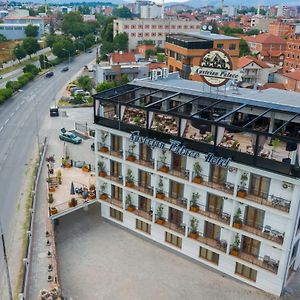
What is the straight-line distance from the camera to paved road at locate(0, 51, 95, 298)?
4310cm

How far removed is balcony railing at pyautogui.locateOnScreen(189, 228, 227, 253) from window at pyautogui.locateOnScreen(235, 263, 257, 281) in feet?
→ 6.20

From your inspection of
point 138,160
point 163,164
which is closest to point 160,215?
point 163,164

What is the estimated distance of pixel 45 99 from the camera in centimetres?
8925

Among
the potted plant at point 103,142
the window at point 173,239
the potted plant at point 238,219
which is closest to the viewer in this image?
the potted plant at point 238,219

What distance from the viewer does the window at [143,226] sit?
3800cm

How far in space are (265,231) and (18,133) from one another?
47.6 meters

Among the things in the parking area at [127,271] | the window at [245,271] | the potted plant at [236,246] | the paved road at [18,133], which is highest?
the potted plant at [236,246]

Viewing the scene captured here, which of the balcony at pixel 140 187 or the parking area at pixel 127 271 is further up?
the balcony at pixel 140 187

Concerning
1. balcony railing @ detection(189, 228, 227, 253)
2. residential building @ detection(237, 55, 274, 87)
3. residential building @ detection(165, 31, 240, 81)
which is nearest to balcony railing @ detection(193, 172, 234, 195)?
balcony railing @ detection(189, 228, 227, 253)

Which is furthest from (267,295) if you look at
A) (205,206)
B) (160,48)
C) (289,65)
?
(160,48)

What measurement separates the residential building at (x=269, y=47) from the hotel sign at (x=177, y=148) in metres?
109

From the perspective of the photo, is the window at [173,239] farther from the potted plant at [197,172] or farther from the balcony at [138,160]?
the balcony at [138,160]

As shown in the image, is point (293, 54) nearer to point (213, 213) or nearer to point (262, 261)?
point (213, 213)

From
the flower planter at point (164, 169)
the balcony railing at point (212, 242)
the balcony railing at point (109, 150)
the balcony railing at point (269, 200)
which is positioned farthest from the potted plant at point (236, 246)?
the balcony railing at point (109, 150)
